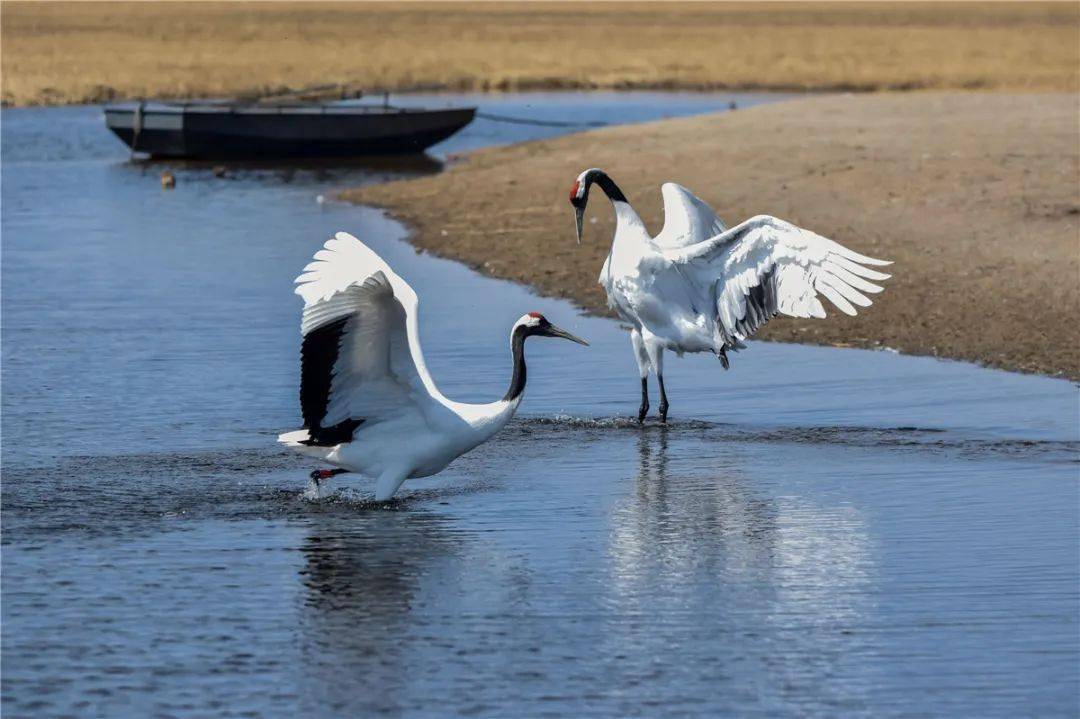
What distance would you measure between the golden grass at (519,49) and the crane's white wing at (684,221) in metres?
30.5

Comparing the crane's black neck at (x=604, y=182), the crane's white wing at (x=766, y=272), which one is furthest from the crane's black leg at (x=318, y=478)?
the crane's black neck at (x=604, y=182)

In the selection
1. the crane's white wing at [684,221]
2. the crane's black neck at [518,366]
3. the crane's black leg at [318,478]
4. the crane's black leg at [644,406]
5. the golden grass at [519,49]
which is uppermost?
the golden grass at [519,49]

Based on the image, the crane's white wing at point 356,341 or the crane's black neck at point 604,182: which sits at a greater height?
Result: the crane's black neck at point 604,182

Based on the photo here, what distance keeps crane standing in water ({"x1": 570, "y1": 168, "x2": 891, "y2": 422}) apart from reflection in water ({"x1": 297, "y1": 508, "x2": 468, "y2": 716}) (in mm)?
2791

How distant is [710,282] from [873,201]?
330 inches

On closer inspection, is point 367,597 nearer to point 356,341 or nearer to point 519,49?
point 356,341

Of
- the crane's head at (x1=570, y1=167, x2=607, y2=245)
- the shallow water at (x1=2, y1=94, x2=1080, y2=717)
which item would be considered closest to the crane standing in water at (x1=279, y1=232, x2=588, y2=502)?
the shallow water at (x1=2, y1=94, x2=1080, y2=717)

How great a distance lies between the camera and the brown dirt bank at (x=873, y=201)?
13.4m

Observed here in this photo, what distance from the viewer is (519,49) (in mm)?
75875

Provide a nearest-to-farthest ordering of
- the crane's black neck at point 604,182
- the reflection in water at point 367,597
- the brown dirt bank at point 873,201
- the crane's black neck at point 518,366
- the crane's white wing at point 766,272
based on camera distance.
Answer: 1. the reflection in water at point 367,597
2. the crane's black neck at point 518,366
3. the crane's white wing at point 766,272
4. the crane's black neck at point 604,182
5. the brown dirt bank at point 873,201

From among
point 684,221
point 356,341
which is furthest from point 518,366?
point 684,221

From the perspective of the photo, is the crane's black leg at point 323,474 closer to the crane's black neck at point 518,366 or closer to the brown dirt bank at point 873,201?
the crane's black neck at point 518,366

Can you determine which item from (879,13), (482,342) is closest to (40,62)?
(482,342)

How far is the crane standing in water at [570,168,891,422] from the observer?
10.3m
